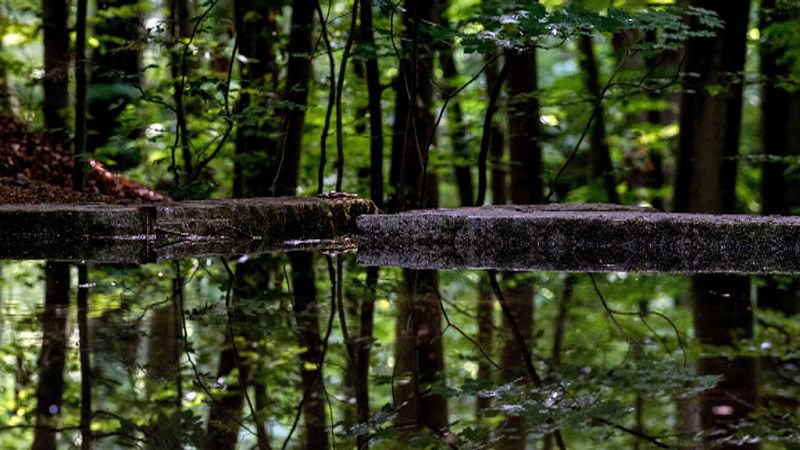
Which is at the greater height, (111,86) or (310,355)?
(111,86)

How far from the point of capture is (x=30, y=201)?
20.1 ft

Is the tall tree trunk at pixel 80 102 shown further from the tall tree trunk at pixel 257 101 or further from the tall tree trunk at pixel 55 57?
the tall tree trunk at pixel 55 57

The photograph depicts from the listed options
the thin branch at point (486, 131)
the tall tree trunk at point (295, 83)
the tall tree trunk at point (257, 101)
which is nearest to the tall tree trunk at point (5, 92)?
the tall tree trunk at point (257, 101)

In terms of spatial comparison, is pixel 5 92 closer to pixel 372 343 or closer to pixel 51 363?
pixel 372 343

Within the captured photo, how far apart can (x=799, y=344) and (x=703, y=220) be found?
5.82 ft

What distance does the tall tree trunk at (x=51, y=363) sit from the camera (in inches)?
74.2

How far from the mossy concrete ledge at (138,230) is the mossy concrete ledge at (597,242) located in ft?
2.82

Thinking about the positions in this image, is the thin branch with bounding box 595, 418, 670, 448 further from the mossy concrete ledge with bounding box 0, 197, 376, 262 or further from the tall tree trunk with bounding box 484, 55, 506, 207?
the tall tree trunk with bounding box 484, 55, 506, 207

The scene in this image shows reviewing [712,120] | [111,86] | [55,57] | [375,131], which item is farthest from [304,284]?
[111,86]

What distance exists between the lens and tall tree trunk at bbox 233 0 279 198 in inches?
345

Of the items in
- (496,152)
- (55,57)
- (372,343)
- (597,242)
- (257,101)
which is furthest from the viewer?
(496,152)

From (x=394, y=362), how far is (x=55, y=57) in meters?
8.27

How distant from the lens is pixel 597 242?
5.03 m

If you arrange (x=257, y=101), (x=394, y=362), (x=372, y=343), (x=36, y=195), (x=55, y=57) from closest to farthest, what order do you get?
(x=394, y=362) → (x=372, y=343) → (x=36, y=195) → (x=257, y=101) → (x=55, y=57)
